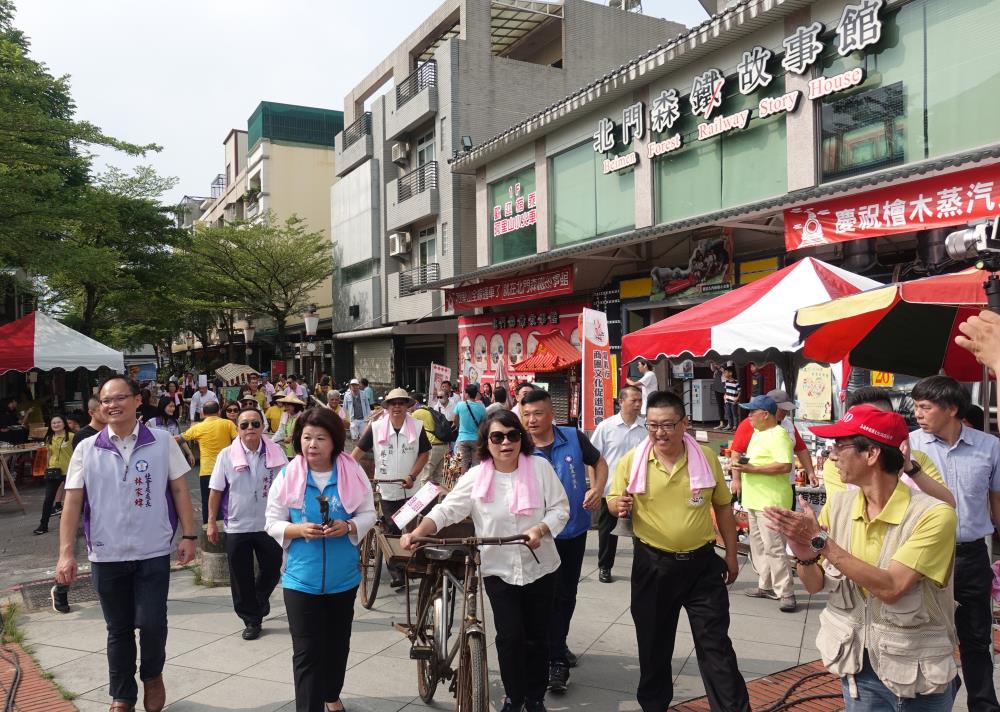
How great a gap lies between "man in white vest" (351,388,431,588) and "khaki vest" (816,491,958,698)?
4547 mm

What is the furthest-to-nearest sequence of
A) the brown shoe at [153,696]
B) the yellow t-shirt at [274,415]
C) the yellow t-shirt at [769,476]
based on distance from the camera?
the yellow t-shirt at [274,415], the yellow t-shirt at [769,476], the brown shoe at [153,696]

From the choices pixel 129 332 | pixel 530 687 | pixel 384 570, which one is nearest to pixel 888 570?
pixel 530 687

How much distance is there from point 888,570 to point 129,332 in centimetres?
4142

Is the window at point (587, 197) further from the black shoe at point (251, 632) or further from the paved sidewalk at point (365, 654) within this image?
the black shoe at point (251, 632)

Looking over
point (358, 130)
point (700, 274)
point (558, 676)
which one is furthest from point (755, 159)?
point (358, 130)

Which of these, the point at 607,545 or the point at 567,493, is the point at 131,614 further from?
the point at 607,545

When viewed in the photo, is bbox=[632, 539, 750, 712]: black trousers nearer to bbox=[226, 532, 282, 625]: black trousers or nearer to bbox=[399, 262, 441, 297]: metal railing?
bbox=[226, 532, 282, 625]: black trousers

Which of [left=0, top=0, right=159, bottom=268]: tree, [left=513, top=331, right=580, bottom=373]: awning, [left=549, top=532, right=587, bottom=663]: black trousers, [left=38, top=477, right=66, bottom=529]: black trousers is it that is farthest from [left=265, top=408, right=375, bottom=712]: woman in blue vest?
[left=513, top=331, right=580, bottom=373]: awning

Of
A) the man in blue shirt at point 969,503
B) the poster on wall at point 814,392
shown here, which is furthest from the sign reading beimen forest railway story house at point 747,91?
the man in blue shirt at point 969,503

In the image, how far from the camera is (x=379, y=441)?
270 inches

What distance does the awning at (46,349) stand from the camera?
14.1 m

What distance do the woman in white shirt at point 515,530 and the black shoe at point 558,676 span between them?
16.0 inches

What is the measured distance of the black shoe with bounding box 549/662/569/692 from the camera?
4492 mm

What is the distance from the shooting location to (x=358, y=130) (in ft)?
102
